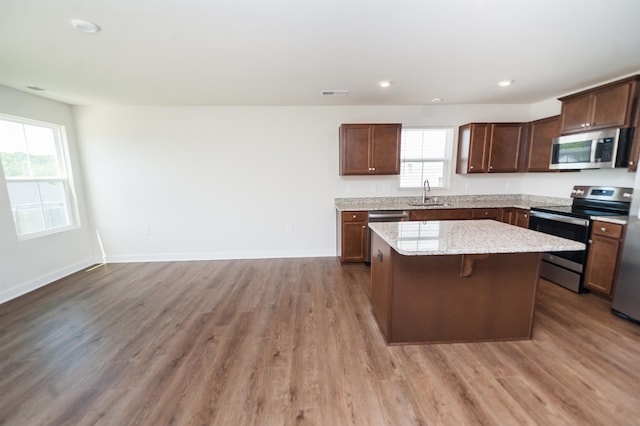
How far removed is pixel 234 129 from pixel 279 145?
77cm

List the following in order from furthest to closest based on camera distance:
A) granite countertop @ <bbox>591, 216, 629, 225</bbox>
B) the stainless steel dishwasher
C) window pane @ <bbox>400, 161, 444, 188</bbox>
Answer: window pane @ <bbox>400, 161, 444, 188</bbox> < the stainless steel dishwasher < granite countertop @ <bbox>591, 216, 629, 225</bbox>

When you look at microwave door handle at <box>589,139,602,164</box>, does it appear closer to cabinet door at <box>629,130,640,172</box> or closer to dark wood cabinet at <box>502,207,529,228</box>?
cabinet door at <box>629,130,640,172</box>

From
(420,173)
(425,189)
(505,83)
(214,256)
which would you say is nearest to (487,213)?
(425,189)

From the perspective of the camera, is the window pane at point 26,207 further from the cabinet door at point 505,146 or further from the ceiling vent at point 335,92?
the cabinet door at point 505,146

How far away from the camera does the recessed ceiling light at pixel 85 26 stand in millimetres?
1773

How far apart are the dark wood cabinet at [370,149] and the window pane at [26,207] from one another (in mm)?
→ 4304

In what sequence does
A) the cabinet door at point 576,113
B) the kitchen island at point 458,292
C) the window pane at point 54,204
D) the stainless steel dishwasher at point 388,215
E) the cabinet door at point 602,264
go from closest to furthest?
the kitchen island at point 458,292 → the cabinet door at point 602,264 → the cabinet door at point 576,113 → the window pane at point 54,204 → the stainless steel dishwasher at point 388,215

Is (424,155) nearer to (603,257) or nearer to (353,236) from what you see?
(353,236)

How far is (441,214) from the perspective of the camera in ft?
12.5

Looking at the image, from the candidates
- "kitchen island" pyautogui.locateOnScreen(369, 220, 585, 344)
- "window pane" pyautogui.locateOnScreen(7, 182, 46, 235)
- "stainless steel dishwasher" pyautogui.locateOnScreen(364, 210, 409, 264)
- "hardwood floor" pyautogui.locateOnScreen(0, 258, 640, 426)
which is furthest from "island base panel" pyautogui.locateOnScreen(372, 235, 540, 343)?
"window pane" pyautogui.locateOnScreen(7, 182, 46, 235)

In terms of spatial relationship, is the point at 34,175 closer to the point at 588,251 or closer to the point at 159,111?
the point at 159,111

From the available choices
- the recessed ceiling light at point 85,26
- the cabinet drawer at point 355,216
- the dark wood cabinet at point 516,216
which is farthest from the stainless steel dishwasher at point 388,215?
the recessed ceiling light at point 85,26

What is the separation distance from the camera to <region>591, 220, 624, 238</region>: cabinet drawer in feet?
8.32

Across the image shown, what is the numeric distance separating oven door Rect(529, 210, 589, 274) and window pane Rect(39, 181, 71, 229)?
22.4 ft
